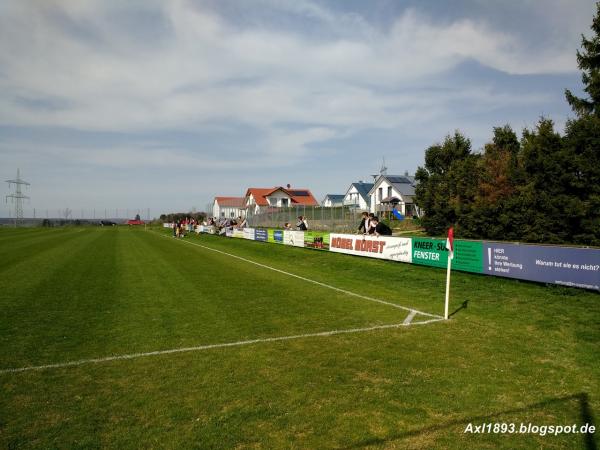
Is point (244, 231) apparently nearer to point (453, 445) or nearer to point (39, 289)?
point (39, 289)

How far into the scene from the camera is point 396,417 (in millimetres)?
4859

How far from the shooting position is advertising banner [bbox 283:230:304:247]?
27647 mm

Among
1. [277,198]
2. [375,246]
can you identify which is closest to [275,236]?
[375,246]

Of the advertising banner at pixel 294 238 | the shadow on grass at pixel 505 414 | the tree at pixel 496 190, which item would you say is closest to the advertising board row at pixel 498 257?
the advertising banner at pixel 294 238

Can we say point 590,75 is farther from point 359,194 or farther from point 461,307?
point 359,194

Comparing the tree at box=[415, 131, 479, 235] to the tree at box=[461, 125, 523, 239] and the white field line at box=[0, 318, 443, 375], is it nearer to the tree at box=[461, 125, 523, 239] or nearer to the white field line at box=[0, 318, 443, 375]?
the tree at box=[461, 125, 523, 239]

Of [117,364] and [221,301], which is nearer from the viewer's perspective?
[117,364]

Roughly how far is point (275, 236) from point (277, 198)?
59452 mm

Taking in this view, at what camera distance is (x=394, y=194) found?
199ft

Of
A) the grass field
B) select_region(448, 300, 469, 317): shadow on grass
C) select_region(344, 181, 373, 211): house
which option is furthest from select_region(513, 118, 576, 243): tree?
select_region(344, 181, 373, 211): house

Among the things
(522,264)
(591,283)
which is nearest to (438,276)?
(522,264)

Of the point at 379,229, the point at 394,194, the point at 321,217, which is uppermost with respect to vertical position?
the point at 394,194

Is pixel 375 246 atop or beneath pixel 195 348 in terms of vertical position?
atop

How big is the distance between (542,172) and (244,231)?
83.1ft
